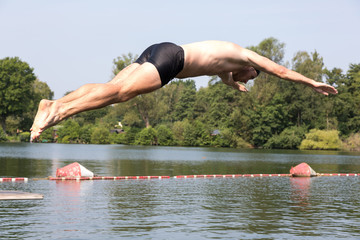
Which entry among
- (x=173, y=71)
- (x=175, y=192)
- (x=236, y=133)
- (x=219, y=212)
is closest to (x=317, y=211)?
(x=219, y=212)

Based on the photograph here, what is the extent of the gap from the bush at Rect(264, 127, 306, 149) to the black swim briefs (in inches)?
4094

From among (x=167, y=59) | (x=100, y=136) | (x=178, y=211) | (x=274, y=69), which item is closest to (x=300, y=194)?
(x=178, y=211)

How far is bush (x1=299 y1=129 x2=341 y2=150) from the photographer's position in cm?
10231

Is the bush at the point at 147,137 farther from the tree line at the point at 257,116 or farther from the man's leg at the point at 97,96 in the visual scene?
the man's leg at the point at 97,96

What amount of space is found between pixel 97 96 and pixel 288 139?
105555 mm

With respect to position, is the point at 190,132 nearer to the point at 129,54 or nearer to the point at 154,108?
the point at 154,108

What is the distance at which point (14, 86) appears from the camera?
131m

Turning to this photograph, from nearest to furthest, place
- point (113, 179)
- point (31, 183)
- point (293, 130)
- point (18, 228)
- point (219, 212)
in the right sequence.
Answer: point (18, 228) < point (219, 212) < point (31, 183) < point (113, 179) < point (293, 130)

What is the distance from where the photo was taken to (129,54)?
12062 cm

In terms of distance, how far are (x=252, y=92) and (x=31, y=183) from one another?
94.4 m

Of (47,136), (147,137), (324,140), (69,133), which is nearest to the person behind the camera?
(324,140)

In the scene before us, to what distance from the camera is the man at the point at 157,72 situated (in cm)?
552

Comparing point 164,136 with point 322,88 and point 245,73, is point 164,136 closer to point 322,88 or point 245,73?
point 245,73

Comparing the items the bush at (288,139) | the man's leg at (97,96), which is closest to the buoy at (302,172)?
the man's leg at (97,96)
